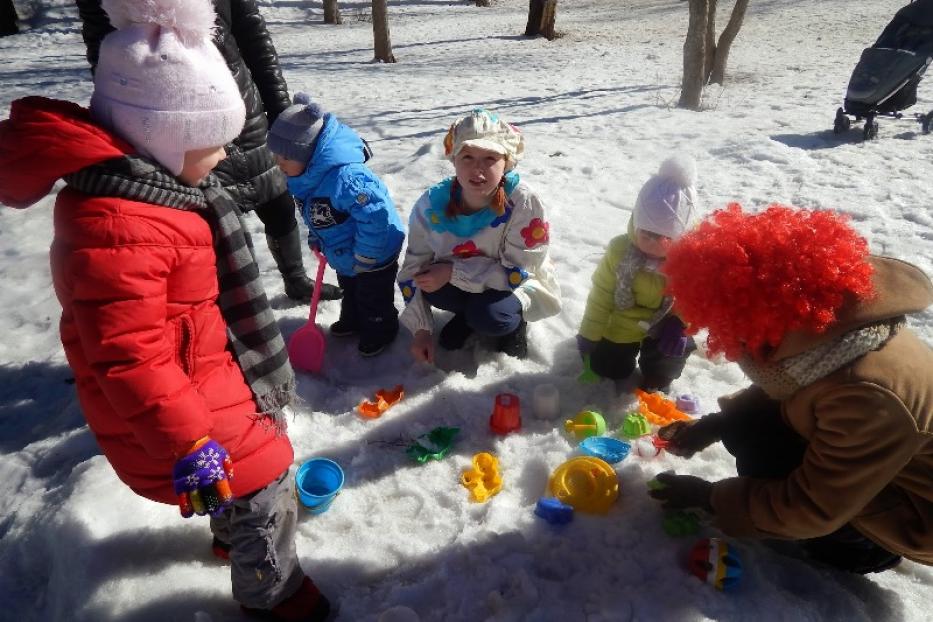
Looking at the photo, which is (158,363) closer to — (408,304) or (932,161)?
(408,304)

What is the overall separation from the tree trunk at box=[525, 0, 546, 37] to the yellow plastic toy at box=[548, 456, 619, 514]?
13.1m

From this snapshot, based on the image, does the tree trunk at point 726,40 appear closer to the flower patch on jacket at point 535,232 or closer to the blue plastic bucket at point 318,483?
the flower patch on jacket at point 535,232

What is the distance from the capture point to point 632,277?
2.56 m

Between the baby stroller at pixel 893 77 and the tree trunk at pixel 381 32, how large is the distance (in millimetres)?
7324

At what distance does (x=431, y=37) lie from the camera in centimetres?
1393

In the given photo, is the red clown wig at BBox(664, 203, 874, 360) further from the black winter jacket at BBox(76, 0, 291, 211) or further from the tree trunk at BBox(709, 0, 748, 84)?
the tree trunk at BBox(709, 0, 748, 84)

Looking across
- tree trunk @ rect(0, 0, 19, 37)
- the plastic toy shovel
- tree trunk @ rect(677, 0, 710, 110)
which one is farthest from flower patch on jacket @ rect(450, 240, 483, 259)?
tree trunk @ rect(0, 0, 19, 37)

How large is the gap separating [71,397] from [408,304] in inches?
63.5

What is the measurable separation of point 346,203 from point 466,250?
1.94ft

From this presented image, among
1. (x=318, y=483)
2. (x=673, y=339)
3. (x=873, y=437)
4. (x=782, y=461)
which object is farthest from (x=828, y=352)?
(x=318, y=483)

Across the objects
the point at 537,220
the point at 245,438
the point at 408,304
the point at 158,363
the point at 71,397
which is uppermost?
the point at 158,363

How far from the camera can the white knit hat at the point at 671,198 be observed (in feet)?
7.64

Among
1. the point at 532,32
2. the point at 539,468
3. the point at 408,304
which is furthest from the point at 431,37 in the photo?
the point at 539,468

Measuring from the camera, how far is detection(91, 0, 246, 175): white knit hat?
4.52ft
